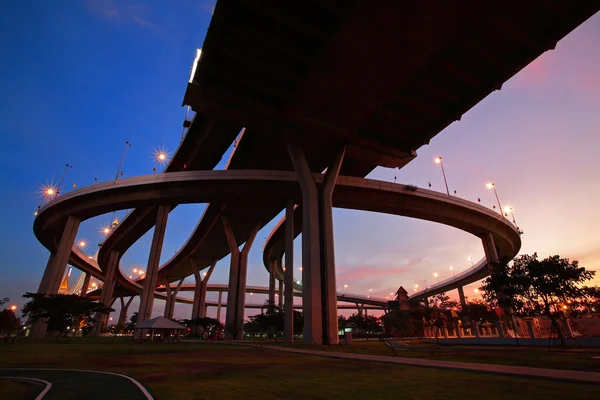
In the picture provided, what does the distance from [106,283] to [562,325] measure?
72.3 m

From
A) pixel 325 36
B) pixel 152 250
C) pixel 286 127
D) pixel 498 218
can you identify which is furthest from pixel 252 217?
pixel 498 218

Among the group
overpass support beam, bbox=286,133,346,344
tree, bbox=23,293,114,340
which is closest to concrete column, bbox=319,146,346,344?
overpass support beam, bbox=286,133,346,344

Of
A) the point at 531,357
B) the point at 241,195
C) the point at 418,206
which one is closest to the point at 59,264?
the point at 241,195

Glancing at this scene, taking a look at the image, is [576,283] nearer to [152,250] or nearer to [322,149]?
[322,149]

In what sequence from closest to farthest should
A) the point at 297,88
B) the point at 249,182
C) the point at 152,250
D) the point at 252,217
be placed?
the point at 297,88, the point at 249,182, the point at 152,250, the point at 252,217

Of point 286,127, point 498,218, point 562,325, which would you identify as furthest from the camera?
point 498,218

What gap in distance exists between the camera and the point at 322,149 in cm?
3491

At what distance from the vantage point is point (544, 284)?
20.0 meters

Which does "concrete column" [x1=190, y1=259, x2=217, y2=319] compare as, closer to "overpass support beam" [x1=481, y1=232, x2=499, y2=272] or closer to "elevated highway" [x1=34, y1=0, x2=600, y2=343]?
"elevated highway" [x1=34, y1=0, x2=600, y2=343]

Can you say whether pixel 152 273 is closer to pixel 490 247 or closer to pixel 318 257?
pixel 318 257

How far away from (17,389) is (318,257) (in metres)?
21.4

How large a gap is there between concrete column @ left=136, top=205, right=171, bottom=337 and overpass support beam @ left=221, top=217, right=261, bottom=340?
8.97m

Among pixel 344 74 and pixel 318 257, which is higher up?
pixel 344 74

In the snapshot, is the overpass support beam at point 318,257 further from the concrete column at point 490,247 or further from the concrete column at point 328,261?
the concrete column at point 490,247
